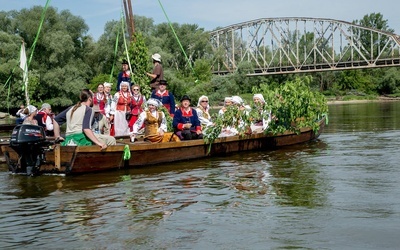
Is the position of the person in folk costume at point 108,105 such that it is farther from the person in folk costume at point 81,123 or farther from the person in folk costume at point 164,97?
the person in folk costume at point 81,123

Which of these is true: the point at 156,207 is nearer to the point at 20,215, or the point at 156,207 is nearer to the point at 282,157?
the point at 20,215

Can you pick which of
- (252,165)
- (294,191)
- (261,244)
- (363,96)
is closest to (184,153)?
(252,165)

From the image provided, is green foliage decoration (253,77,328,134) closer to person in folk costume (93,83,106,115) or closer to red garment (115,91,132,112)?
red garment (115,91,132,112)

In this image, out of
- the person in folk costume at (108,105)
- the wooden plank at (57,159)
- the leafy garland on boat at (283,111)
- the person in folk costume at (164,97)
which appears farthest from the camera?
the person in folk costume at (108,105)

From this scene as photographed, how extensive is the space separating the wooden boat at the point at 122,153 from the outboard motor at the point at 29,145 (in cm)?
6

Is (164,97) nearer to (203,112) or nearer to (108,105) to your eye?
(203,112)

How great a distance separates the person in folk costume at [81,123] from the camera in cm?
1103

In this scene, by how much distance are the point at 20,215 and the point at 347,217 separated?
415 cm

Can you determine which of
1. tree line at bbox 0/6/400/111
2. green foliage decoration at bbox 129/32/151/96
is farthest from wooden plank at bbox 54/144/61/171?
tree line at bbox 0/6/400/111

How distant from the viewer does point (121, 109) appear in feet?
49.4

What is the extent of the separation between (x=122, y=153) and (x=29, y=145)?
179cm

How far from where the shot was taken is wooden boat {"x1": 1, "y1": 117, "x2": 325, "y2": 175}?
11.0m

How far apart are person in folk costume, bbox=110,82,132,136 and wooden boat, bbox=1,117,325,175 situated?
2175 millimetres

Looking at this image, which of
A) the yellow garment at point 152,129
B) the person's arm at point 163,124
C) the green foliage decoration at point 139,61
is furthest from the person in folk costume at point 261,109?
the green foliage decoration at point 139,61
